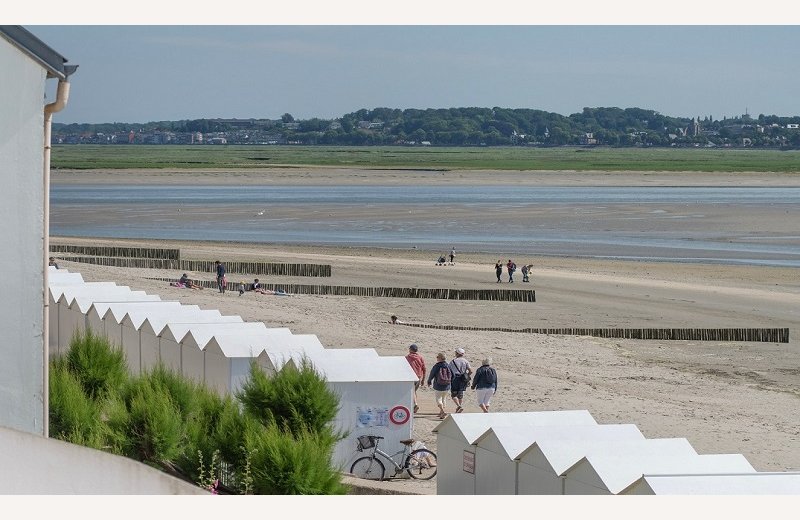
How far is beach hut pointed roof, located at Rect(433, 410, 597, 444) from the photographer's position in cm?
1481

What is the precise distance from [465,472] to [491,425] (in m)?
0.64

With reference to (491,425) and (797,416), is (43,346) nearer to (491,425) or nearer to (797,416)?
(491,425)

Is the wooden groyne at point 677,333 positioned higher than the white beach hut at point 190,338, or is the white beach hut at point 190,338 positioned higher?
the white beach hut at point 190,338

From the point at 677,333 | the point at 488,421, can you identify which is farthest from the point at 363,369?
the point at 677,333

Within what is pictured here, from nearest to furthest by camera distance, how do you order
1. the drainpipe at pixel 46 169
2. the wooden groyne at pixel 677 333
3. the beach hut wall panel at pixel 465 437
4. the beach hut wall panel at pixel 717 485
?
the beach hut wall panel at pixel 717 485 → the drainpipe at pixel 46 169 → the beach hut wall panel at pixel 465 437 → the wooden groyne at pixel 677 333

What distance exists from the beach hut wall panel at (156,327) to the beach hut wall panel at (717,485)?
12404 mm

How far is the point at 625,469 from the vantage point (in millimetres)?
12219

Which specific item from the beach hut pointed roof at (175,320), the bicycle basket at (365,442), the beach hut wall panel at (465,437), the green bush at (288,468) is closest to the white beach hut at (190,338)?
the beach hut pointed roof at (175,320)

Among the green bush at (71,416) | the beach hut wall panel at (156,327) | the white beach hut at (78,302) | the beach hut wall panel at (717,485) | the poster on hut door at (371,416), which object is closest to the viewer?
the beach hut wall panel at (717,485)

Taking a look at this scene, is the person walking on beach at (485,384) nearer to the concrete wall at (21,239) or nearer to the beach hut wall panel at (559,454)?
the beach hut wall panel at (559,454)

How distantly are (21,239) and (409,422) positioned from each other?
24.7 feet

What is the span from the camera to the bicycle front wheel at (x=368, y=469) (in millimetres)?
17734

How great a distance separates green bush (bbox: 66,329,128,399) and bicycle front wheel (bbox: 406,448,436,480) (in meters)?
4.22

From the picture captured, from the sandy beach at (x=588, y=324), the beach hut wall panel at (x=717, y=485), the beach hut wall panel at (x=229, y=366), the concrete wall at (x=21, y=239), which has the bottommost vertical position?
the sandy beach at (x=588, y=324)
